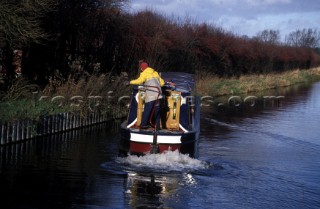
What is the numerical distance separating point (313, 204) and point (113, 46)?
1910 cm

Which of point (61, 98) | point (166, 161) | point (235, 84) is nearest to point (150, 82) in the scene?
point (166, 161)

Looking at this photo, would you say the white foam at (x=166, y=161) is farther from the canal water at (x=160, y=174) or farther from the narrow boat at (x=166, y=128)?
the narrow boat at (x=166, y=128)

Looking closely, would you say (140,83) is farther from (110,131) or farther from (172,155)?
(110,131)

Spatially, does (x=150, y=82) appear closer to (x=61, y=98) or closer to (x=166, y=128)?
(x=166, y=128)

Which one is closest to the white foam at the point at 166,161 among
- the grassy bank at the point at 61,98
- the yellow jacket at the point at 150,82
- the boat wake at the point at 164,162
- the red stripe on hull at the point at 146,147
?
the boat wake at the point at 164,162

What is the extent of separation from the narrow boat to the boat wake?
0.42 feet

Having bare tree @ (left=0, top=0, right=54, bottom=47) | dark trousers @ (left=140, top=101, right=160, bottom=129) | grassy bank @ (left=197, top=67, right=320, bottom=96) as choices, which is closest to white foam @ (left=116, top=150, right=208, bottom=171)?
dark trousers @ (left=140, top=101, right=160, bottom=129)

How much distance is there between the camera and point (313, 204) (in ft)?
37.0

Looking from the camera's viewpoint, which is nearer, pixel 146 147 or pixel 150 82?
pixel 146 147

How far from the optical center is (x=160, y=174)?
12883 mm

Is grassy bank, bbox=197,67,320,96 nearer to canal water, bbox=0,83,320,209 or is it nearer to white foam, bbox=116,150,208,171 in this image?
canal water, bbox=0,83,320,209

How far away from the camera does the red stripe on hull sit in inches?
531

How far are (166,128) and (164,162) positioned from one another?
1831 mm

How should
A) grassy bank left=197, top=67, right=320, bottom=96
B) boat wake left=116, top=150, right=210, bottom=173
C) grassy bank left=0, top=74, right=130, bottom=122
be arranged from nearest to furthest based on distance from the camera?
boat wake left=116, top=150, right=210, bottom=173
grassy bank left=0, top=74, right=130, bottom=122
grassy bank left=197, top=67, right=320, bottom=96
